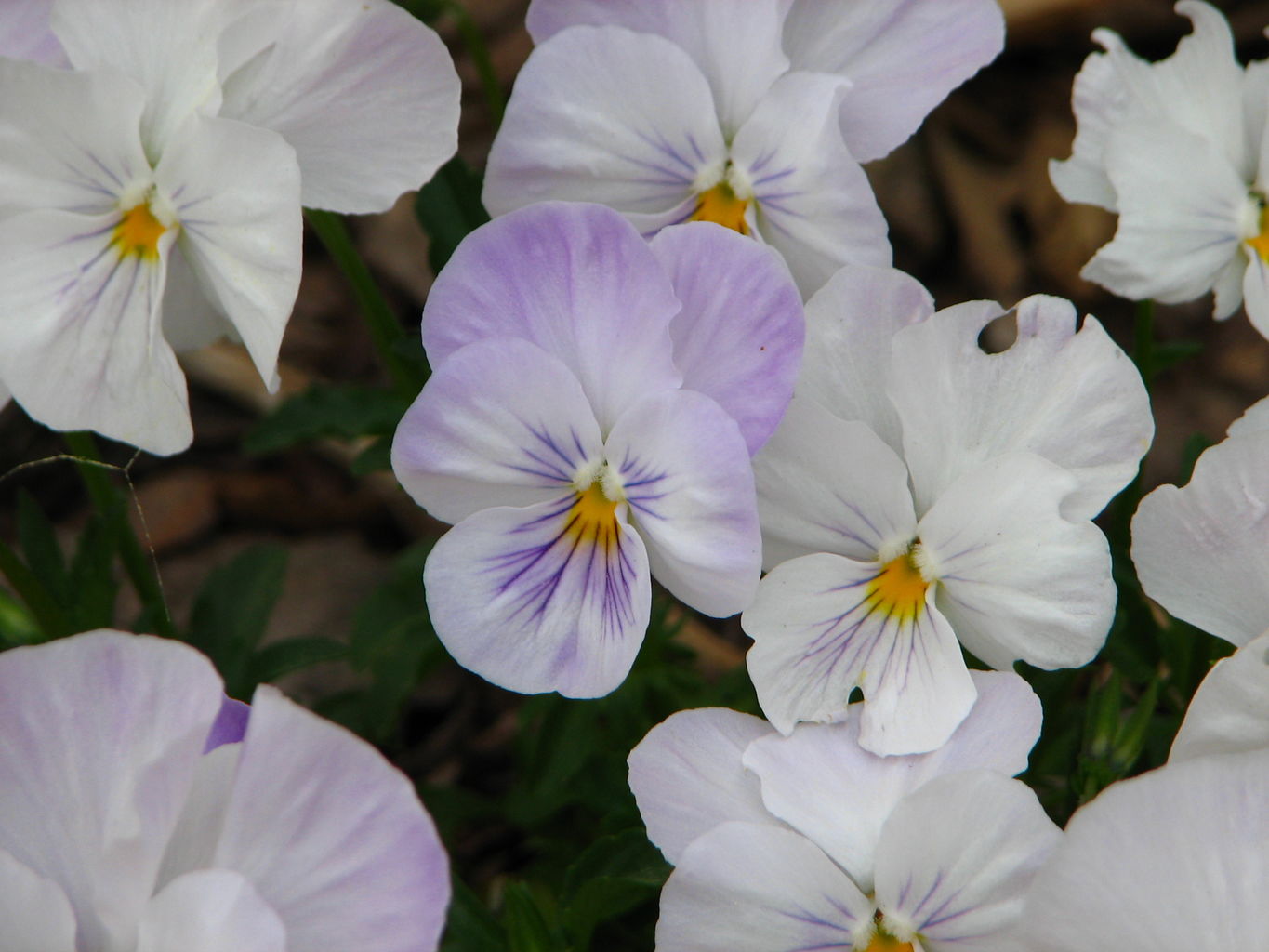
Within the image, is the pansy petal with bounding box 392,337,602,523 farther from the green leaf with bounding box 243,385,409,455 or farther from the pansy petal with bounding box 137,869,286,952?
the green leaf with bounding box 243,385,409,455

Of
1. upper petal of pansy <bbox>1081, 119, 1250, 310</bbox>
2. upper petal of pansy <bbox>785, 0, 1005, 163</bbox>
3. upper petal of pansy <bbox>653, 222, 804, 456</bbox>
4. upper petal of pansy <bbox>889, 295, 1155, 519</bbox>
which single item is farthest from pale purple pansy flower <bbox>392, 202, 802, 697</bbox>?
upper petal of pansy <bbox>1081, 119, 1250, 310</bbox>

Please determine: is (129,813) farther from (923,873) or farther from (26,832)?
(923,873)

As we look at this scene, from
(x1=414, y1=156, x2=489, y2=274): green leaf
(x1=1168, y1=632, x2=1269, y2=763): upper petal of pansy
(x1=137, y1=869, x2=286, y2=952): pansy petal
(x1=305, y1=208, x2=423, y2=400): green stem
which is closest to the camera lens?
(x1=137, y1=869, x2=286, y2=952): pansy petal

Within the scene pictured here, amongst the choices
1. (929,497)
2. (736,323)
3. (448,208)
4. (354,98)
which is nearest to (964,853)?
(929,497)

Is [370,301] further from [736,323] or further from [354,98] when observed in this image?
[736,323]

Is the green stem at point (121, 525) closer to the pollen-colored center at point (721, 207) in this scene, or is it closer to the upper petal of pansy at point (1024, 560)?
the pollen-colored center at point (721, 207)

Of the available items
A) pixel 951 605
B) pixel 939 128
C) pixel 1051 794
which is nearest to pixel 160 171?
pixel 951 605
